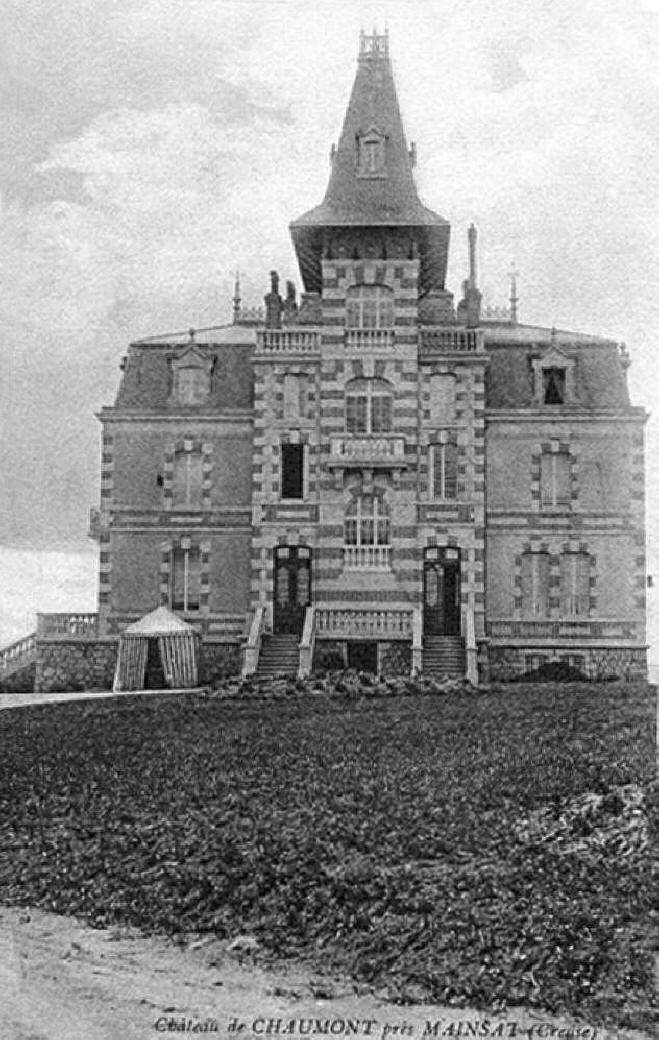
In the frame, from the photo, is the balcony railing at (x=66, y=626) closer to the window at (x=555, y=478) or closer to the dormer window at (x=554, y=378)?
the window at (x=555, y=478)

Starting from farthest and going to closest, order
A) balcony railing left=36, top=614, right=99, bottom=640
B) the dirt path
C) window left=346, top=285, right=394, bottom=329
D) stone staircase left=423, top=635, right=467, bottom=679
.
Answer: window left=346, top=285, right=394, bottom=329, balcony railing left=36, top=614, right=99, bottom=640, stone staircase left=423, top=635, right=467, bottom=679, the dirt path

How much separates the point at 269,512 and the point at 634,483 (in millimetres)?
9976

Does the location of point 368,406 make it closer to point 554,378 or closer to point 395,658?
point 554,378

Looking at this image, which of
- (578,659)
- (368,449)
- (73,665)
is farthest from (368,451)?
(73,665)

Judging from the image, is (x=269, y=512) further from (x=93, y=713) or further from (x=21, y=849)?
(x=21, y=849)

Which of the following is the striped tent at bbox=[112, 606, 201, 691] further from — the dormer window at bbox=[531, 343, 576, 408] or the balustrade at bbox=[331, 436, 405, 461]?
the dormer window at bbox=[531, 343, 576, 408]

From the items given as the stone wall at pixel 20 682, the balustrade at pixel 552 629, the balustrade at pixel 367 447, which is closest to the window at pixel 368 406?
the balustrade at pixel 367 447

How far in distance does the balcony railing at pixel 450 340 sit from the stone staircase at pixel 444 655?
777cm

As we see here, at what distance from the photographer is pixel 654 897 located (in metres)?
8.41

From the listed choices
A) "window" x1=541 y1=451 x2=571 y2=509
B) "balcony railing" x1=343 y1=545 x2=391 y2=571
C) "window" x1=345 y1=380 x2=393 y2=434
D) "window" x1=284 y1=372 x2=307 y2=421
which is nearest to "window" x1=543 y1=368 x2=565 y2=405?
"window" x1=541 y1=451 x2=571 y2=509

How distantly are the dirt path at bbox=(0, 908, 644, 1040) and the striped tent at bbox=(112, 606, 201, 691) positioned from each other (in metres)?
23.7


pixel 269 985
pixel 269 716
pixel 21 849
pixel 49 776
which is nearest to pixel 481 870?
pixel 269 985

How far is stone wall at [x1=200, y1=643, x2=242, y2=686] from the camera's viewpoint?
3497 cm

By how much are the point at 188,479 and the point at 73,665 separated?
6.12 m
